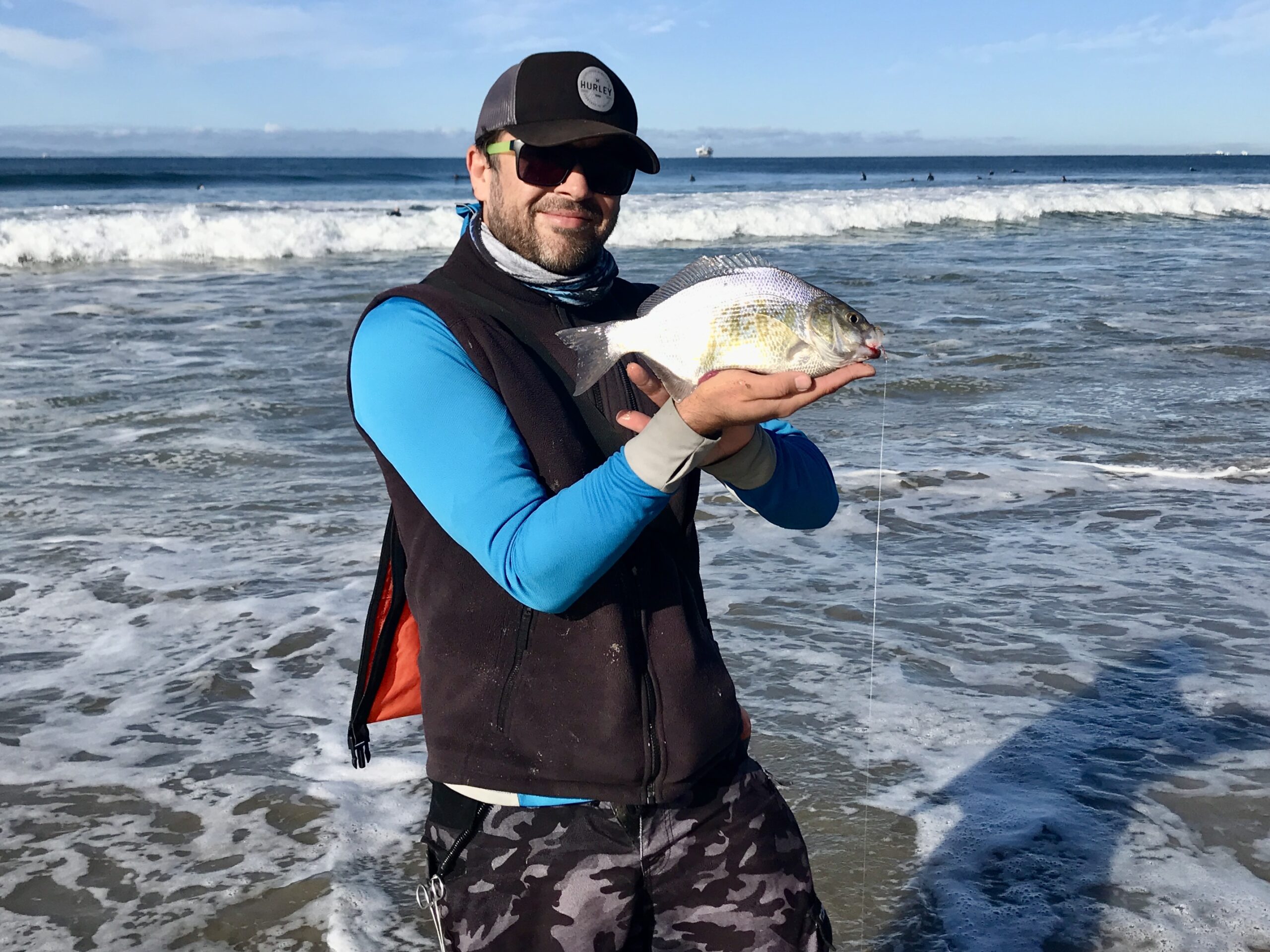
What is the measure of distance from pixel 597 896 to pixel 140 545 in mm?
5725

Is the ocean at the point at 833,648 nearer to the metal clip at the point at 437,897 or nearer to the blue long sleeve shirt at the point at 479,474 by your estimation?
the metal clip at the point at 437,897

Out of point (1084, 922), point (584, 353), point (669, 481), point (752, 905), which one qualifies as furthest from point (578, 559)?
point (1084, 922)

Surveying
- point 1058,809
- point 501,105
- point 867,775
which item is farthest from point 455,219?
point 501,105

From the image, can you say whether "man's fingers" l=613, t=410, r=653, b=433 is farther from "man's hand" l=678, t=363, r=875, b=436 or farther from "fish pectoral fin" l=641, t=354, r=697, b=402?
"man's hand" l=678, t=363, r=875, b=436

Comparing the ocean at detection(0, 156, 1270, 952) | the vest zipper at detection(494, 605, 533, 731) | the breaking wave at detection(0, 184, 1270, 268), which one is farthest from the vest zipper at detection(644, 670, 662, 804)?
the breaking wave at detection(0, 184, 1270, 268)

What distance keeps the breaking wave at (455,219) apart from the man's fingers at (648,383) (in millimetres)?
25529

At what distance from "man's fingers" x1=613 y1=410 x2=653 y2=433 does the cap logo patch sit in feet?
2.15

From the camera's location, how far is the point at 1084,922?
149 inches

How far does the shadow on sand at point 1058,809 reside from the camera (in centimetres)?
377

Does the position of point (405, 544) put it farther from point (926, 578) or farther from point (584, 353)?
point (926, 578)

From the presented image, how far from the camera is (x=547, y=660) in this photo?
2229mm

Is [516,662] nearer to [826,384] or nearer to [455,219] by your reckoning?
[826,384]

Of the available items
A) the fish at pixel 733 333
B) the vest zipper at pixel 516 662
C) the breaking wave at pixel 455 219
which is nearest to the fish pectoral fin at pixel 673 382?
the fish at pixel 733 333

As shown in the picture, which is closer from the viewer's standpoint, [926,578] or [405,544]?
[405,544]
